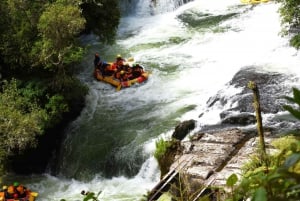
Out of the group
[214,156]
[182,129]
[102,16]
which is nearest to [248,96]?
[182,129]

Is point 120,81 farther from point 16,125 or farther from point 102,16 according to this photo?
point 16,125

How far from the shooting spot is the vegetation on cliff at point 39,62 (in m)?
10.7

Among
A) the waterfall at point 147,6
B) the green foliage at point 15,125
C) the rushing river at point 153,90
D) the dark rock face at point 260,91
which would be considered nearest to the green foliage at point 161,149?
the rushing river at point 153,90

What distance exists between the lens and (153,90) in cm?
1321

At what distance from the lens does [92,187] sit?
10117mm

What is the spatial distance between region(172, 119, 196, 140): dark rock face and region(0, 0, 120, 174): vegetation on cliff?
2.77m

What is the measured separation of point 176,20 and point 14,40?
344 inches

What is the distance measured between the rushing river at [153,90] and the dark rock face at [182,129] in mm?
278

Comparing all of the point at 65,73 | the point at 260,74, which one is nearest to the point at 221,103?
the point at 260,74

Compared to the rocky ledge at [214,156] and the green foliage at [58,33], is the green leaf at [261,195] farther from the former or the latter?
the green foliage at [58,33]

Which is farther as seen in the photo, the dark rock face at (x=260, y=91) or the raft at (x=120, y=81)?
the raft at (x=120, y=81)

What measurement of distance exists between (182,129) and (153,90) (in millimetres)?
3818

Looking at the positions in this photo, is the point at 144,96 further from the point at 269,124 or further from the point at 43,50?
the point at 269,124

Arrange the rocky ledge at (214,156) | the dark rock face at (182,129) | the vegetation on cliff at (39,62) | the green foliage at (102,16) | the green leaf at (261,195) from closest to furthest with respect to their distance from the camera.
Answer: the green leaf at (261,195)
the rocky ledge at (214,156)
the dark rock face at (182,129)
the vegetation on cliff at (39,62)
the green foliage at (102,16)
